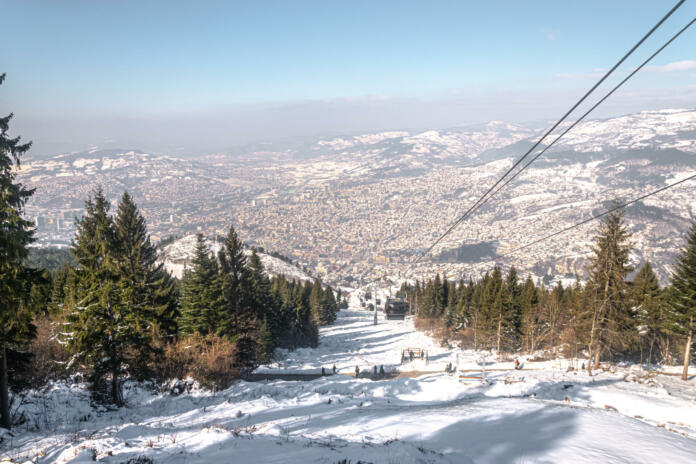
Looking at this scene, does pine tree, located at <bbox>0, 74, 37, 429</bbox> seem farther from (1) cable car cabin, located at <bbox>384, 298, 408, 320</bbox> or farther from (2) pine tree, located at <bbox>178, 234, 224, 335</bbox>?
(1) cable car cabin, located at <bbox>384, 298, 408, 320</bbox>

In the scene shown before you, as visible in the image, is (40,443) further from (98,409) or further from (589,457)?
(589,457)

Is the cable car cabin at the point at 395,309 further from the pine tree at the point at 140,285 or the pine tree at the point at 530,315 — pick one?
the pine tree at the point at 140,285

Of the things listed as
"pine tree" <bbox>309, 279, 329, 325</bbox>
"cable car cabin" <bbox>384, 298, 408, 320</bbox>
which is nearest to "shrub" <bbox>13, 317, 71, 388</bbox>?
"pine tree" <bbox>309, 279, 329, 325</bbox>

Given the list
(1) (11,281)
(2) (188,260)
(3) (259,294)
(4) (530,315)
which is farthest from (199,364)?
(2) (188,260)

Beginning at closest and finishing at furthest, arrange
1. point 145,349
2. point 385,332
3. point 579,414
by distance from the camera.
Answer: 1. point 579,414
2. point 145,349
3. point 385,332

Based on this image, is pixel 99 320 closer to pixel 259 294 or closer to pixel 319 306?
pixel 259 294

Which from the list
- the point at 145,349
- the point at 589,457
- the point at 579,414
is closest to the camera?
the point at 589,457

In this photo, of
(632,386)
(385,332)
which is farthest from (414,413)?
(385,332)
